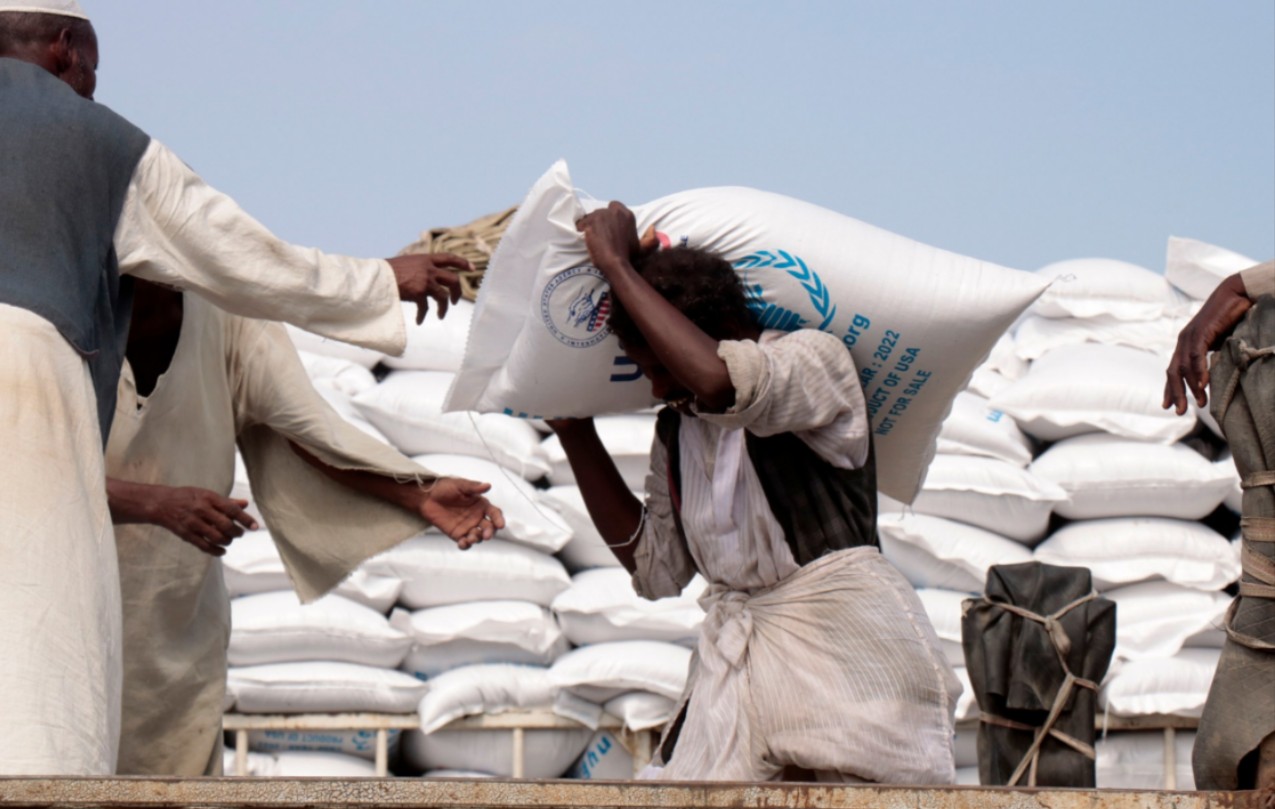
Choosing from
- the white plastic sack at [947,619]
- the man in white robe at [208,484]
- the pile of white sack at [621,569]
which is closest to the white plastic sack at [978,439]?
the pile of white sack at [621,569]

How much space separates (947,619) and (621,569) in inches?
40.7

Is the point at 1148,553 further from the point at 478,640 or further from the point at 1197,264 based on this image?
the point at 478,640

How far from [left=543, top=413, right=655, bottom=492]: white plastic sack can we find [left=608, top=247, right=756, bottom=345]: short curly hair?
3017 millimetres

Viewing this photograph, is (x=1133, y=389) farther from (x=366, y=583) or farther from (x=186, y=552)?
(x=186, y=552)

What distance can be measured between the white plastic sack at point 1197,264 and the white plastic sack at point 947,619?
173cm

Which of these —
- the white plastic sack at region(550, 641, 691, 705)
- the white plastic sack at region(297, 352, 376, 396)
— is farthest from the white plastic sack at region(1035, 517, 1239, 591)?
the white plastic sack at region(297, 352, 376, 396)

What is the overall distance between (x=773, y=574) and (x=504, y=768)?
266 centimetres

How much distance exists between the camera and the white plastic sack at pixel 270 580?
17.5 ft

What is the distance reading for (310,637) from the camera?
16.9 feet

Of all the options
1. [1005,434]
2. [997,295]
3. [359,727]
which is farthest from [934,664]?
[1005,434]

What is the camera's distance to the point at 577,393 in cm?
276

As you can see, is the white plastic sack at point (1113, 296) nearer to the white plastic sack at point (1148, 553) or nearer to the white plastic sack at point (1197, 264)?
the white plastic sack at point (1197, 264)

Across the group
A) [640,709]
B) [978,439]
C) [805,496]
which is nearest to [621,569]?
[640,709]

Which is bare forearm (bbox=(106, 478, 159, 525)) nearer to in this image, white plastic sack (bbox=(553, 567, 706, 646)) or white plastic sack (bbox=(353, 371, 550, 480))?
white plastic sack (bbox=(553, 567, 706, 646))
